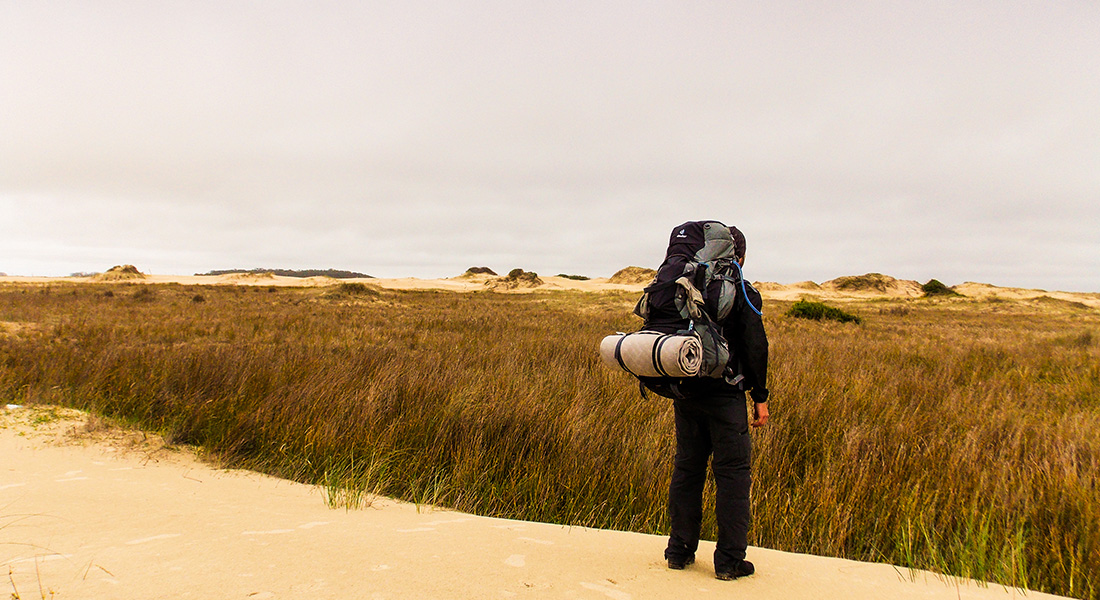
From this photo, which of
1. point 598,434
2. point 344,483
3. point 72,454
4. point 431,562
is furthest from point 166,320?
point 431,562

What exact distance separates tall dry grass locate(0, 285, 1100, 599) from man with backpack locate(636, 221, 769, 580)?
95 centimetres

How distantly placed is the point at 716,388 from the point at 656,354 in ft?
1.35

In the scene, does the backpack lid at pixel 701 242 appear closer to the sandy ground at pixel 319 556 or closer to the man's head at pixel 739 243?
the man's head at pixel 739 243

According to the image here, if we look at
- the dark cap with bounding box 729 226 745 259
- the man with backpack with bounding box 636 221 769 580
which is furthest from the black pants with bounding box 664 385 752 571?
the dark cap with bounding box 729 226 745 259

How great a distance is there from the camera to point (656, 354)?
2.39 m

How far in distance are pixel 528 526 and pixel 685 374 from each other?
1.54 m

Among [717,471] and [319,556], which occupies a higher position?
[717,471]

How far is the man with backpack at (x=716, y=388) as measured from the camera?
2500 millimetres

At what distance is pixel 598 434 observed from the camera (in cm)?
456

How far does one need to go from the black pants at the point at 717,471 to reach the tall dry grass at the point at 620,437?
929 mm

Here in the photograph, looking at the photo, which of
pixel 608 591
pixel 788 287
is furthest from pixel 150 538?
pixel 788 287

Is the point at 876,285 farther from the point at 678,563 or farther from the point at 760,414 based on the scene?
the point at 678,563

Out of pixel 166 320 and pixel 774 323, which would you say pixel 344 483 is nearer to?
pixel 166 320

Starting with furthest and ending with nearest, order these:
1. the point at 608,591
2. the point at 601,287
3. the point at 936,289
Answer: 1. the point at 601,287
2. the point at 936,289
3. the point at 608,591
